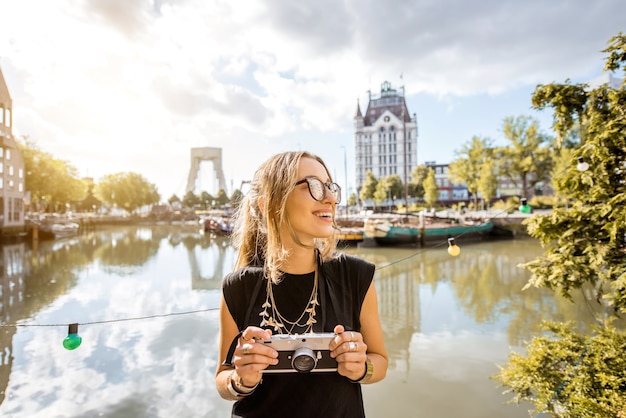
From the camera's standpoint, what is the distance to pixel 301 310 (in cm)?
123

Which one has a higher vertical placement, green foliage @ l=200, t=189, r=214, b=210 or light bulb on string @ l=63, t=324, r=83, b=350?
green foliage @ l=200, t=189, r=214, b=210

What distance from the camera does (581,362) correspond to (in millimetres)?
2701

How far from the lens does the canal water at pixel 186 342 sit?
4.21 meters

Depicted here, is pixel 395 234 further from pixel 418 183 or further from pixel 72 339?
pixel 418 183

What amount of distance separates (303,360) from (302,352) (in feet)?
0.09

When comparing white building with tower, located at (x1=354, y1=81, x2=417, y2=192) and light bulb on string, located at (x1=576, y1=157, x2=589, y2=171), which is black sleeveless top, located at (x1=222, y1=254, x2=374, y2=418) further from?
white building with tower, located at (x1=354, y1=81, x2=417, y2=192)

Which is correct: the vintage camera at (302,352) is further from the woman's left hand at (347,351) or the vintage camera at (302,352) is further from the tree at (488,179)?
the tree at (488,179)

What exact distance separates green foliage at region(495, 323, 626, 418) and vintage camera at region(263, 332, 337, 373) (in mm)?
2165

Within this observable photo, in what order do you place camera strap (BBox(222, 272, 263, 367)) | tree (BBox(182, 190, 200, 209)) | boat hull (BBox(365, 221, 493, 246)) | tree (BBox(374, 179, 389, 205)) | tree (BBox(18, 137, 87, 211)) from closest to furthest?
camera strap (BBox(222, 272, 263, 367)) < boat hull (BBox(365, 221, 493, 246)) < tree (BBox(18, 137, 87, 211)) < tree (BBox(374, 179, 389, 205)) < tree (BBox(182, 190, 200, 209))

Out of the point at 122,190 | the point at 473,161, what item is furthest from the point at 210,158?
the point at 473,161

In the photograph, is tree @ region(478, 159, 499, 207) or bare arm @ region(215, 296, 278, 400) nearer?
bare arm @ region(215, 296, 278, 400)

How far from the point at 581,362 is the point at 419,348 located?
3366 millimetres

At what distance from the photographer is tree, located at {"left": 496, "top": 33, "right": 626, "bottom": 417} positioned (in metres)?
2.53

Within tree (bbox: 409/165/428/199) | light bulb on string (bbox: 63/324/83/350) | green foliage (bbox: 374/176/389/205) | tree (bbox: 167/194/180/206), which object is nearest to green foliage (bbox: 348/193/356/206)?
tree (bbox: 409/165/428/199)
